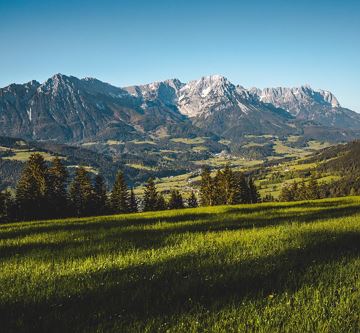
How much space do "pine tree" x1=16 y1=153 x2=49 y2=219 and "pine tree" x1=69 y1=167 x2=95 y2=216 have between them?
8.97 metres

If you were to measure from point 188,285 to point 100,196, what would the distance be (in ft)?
279

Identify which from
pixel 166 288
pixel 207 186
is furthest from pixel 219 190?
pixel 166 288

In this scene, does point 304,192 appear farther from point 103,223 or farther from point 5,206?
point 103,223

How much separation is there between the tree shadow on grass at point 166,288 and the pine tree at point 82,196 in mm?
76762

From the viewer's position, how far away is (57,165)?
77.3 meters

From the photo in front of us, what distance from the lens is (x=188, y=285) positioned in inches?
279

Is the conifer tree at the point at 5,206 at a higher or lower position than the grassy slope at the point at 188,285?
lower

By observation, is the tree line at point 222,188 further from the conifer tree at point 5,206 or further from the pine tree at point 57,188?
the conifer tree at point 5,206

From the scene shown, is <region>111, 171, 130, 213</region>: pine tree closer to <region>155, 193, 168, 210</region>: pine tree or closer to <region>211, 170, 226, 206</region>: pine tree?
<region>155, 193, 168, 210</region>: pine tree

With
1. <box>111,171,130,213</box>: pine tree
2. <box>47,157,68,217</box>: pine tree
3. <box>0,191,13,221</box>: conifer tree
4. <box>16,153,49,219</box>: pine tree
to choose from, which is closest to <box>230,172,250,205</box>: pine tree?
<box>111,171,130,213</box>: pine tree

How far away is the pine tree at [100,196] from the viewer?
285 feet

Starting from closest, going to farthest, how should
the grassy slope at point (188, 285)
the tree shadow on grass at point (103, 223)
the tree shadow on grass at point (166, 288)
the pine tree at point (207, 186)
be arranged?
the grassy slope at point (188, 285) → the tree shadow on grass at point (166, 288) → the tree shadow on grass at point (103, 223) → the pine tree at point (207, 186)

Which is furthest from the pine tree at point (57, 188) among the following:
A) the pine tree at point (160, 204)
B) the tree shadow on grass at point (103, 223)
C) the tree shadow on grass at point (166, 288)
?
the tree shadow on grass at point (166, 288)

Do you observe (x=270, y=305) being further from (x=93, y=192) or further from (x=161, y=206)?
(x=161, y=206)
